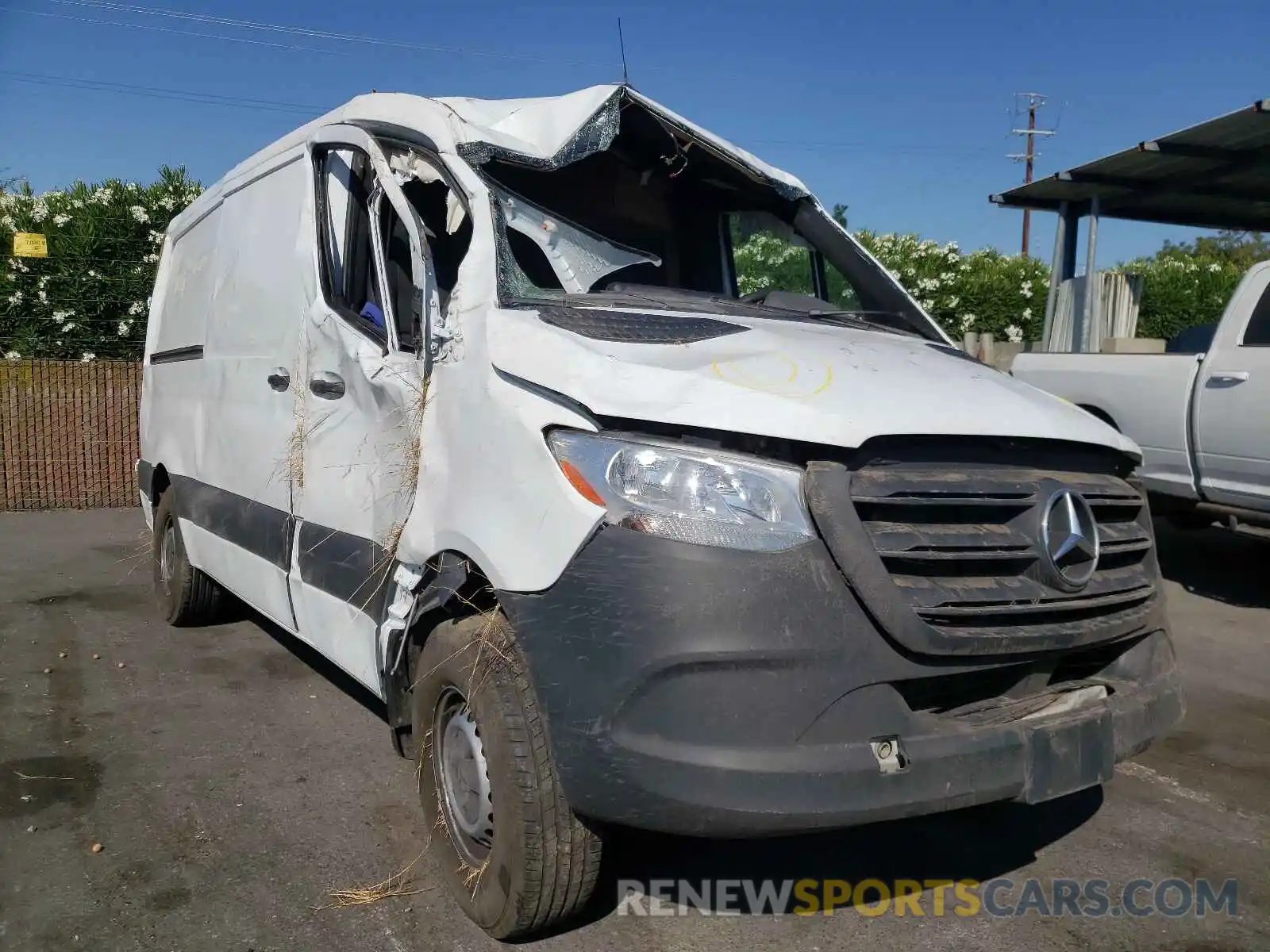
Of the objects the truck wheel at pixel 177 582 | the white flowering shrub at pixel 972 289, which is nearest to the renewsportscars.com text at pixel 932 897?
the truck wheel at pixel 177 582

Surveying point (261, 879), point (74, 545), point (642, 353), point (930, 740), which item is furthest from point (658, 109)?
Result: point (74, 545)

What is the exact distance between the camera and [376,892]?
311 centimetres

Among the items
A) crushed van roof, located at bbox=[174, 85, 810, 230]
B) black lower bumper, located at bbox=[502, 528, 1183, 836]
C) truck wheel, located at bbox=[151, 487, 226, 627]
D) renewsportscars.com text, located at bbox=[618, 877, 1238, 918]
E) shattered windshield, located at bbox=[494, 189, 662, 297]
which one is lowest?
renewsportscars.com text, located at bbox=[618, 877, 1238, 918]

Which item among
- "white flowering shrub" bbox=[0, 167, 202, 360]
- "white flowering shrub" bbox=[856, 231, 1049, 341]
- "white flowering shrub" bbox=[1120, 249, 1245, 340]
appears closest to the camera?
"white flowering shrub" bbox=[0, 167, 202, 360]

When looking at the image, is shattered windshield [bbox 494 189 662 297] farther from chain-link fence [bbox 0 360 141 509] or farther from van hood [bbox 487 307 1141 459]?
chain-link fence [bbox 0 360 141 509]

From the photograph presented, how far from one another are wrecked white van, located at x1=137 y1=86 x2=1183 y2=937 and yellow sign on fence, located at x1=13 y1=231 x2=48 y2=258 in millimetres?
8182

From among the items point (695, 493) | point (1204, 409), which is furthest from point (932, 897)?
point (1204, 409)

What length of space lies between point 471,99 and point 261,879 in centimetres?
265

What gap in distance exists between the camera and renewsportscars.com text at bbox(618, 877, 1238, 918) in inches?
121

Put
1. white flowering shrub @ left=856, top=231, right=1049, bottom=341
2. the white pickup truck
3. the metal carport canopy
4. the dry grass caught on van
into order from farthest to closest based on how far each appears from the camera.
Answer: white flowering shrub @ left=856, top=231, right=1049, bottom=341
the metal carport canopy
the white pickup truck
the dry grass caught on van

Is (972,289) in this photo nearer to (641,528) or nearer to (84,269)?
(84,269)

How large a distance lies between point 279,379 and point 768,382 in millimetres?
2349

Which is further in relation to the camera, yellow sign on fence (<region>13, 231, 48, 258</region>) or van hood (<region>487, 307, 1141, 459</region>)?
yellow sign on fence (<region>13, 231, 48, 258</region>)

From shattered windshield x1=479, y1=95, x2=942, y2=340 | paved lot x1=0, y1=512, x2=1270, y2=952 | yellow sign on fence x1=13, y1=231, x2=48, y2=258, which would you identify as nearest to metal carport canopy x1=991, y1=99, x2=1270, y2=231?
paved lot x1=0, y1=512, x2=1270, y2=952
